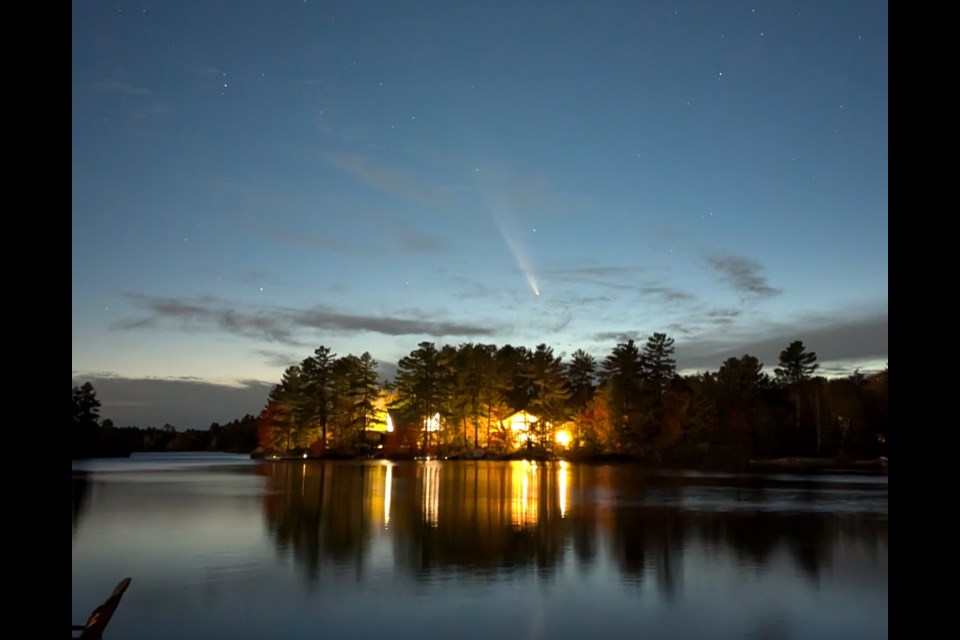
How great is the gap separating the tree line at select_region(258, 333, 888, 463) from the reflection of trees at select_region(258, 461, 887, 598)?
104 feet

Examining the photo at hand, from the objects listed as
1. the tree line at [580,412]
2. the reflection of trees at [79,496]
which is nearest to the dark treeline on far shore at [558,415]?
the tree line at [580,412]

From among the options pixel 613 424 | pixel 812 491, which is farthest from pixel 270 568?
pixel 613 424

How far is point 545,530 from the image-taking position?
62.4 feet

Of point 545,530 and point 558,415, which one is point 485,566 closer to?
point 545,530

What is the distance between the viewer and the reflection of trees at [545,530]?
14922 millimetres

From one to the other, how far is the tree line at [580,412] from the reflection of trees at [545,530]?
31756 mm

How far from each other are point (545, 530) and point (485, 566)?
5.12m

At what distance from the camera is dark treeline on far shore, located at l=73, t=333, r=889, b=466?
62.3 metres

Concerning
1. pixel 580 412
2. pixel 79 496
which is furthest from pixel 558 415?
pixel 79 496

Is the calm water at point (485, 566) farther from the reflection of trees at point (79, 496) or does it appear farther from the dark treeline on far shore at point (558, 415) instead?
the dark treeline on far shore at point (558, 415)
